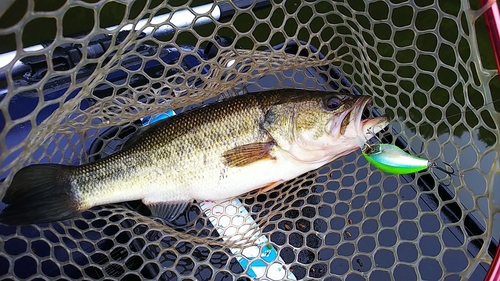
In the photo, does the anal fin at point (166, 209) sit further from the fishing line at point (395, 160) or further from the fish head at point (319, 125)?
the fishing line at point (395, 160)

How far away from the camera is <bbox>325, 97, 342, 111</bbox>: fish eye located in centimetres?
231

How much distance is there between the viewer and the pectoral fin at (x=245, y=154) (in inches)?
89.0

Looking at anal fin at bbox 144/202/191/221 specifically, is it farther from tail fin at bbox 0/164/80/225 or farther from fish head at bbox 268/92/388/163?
fish head at bbox 268/92/388/163

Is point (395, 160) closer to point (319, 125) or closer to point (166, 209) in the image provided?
point (319, 125)

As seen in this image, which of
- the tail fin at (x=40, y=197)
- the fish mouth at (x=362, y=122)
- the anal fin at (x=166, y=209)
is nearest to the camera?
the tail fin at (x=40, y=197)

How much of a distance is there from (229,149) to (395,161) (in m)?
0.86

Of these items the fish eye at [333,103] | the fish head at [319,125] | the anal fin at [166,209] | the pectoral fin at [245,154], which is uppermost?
the fish eye at [333,103]

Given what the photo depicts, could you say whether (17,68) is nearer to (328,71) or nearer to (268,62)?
(268,62)

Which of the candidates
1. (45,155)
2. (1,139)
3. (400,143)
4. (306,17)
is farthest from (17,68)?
(306,17)

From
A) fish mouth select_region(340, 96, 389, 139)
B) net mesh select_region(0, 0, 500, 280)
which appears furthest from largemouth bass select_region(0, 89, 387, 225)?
net mesh select_region(0, 0, 500, 280)

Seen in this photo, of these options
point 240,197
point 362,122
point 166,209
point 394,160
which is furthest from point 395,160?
point 166,209

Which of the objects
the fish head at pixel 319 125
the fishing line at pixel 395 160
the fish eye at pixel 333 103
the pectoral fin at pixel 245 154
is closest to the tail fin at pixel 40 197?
the pectoral fin at pixel 245 154

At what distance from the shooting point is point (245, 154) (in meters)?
2.27

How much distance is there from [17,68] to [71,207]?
0.97 meters
